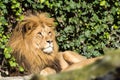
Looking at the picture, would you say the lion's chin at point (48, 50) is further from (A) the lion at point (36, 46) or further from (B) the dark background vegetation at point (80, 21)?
(B) the dark background vegetation at point (80, 21)

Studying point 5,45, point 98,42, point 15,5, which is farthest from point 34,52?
point 98,42

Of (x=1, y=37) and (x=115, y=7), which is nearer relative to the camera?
(x=1, y=37)

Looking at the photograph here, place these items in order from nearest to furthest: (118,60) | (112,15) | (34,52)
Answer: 1. (118,60)
2. (34,52)
3. (112,15)

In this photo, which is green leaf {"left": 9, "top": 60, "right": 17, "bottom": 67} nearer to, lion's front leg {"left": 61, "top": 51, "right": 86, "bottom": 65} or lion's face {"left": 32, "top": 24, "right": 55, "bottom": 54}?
lion's face {"left": 32, "top": 24, "right": 55, "bottom": 54}

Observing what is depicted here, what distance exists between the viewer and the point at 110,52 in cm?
156

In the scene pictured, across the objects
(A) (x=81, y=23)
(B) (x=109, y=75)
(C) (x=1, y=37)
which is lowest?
(B) (x=109, y=75)

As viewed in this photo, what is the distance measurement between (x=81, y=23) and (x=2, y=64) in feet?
5.15

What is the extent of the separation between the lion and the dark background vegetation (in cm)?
53

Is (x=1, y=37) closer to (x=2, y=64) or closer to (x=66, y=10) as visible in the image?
(x=2, y=64)

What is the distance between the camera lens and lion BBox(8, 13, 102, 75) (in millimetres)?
6270

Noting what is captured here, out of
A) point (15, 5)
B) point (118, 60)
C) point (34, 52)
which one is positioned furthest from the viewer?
point (15, 5)

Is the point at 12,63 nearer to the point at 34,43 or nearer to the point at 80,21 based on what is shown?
the point at 34,43

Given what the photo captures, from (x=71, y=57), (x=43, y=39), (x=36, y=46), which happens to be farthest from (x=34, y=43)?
(x=71, y=57)

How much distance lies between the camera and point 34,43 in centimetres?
634
